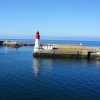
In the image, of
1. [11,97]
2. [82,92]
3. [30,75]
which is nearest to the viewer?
[11,97]

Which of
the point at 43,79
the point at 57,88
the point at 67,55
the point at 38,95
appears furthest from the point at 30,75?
the point at 67,55

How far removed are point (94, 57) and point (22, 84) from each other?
29.2m

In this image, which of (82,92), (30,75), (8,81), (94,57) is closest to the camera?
(82,92)

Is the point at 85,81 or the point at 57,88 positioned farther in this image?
the point at 85,81

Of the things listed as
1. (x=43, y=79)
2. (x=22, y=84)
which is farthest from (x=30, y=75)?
(x=22, y=84)

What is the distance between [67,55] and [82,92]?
30.6 m

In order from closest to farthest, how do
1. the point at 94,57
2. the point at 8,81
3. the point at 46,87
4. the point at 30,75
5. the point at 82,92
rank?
1. the point at 82,92
2. the point at 46,87
3. the point at 8,81
4. the point at 30,75
5. the point at 94,57

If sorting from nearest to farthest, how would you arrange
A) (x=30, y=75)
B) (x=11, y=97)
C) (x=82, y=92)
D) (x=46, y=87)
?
1. (x=11, y=97)
2. (x=82, y=92)
3. (x=46, y=87)
4. (x=30, y=75)

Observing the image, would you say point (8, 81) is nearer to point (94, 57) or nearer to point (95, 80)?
point (95, 80)

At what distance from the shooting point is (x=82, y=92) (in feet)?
86.1

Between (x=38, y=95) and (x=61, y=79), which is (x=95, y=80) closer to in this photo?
(x=61, y=79)

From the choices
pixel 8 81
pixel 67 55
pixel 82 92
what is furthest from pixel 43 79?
pixel 67 55

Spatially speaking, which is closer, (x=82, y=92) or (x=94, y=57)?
(x=82, y=92)

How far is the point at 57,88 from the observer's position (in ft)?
91.3
